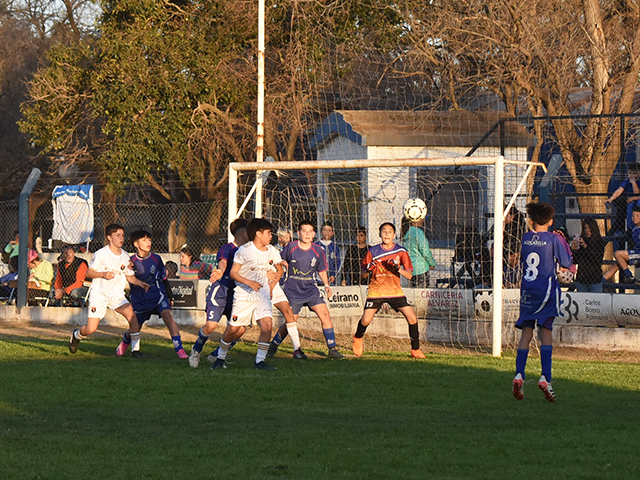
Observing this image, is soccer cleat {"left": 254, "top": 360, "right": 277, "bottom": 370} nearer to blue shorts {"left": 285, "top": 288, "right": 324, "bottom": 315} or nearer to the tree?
blue shorts {"left": 285, "top": 288, "right": 324, "bottom": 315}

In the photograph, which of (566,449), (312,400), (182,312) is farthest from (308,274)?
(566,449)

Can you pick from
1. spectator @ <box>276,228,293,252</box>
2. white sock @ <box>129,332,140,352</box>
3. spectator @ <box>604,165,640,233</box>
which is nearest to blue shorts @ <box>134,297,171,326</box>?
white sock @ <box>129,332,140,352</box>

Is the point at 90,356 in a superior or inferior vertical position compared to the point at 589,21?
inferior

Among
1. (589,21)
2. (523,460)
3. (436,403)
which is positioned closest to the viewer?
(523,460)

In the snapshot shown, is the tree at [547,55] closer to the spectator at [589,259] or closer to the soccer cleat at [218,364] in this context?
the spectator at [589,259]

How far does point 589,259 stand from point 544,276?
616 centimetres

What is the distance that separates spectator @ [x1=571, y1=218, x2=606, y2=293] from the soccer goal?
49.1 inches

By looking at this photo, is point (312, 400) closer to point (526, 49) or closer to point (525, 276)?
point (525, 276)

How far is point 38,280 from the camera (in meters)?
17.9

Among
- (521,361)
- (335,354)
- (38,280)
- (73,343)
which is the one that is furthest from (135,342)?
(38,280)

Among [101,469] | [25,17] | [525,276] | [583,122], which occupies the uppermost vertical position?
[25,17]

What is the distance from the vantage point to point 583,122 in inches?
738

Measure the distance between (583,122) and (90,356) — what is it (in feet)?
37.3

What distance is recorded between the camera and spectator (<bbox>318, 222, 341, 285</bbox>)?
15.6 m
